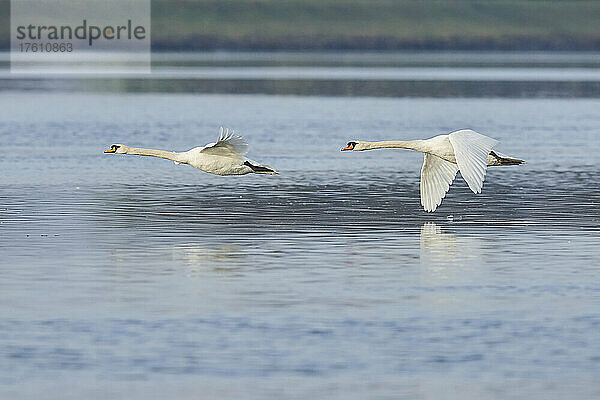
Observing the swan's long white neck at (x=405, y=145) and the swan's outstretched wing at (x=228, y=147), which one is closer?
the swan's outstretched wing at (x=228, y=147)

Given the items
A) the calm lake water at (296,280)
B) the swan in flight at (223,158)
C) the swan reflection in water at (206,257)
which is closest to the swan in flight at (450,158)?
the calm lake water at (296,280)

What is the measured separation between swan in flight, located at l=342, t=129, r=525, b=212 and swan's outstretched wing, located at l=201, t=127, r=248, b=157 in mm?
1333

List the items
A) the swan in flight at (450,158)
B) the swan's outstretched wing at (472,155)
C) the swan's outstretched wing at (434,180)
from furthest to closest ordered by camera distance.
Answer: the swan's outstretched wing at (434,180) < the swan in flight at (450,158) < the swan's outstretched wing at (472,155)

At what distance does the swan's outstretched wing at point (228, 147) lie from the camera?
1970 centimetres

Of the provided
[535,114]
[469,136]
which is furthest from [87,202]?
[535,114]

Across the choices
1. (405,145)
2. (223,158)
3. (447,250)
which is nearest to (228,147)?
(223,158)

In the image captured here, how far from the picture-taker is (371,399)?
11258 mm

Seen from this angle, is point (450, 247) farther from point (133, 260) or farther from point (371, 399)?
point (371, 399)

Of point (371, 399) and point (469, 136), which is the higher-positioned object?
point (469, 136)

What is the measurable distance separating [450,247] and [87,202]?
23.4 feet

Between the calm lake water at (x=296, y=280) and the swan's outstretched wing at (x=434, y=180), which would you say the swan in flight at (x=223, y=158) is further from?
the swan's outstretched wing at (x=434, y=180)

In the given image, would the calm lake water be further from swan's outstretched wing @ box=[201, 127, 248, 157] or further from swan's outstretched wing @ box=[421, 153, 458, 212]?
swan's outstretched wing @ box=[201, 127, 248, 157]

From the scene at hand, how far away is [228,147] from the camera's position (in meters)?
19.8

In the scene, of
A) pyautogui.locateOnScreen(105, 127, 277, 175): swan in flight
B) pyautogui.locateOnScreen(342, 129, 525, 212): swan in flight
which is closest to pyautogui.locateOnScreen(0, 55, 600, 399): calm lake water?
pyautogui.locateOnScreen(342, 129, 525, 212): swan in flight
